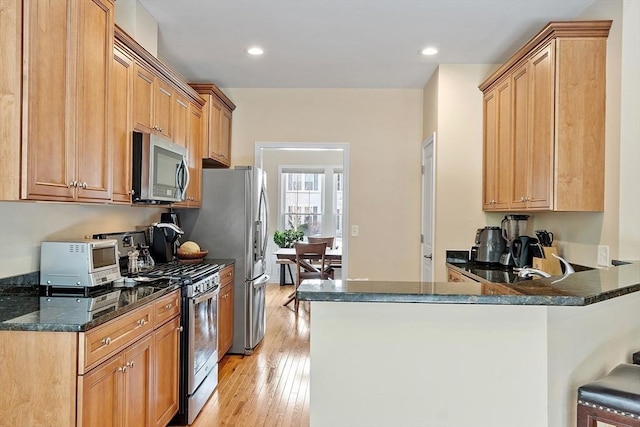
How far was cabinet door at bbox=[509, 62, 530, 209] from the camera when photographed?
319cm

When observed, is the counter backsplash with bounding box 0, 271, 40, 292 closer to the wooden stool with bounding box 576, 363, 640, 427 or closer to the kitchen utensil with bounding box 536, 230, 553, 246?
the wooden stool with bounding box 576, 363, 640, 427

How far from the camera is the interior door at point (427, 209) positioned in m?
4.37

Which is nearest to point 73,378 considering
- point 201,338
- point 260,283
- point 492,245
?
point 201,338

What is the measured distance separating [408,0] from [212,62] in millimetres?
1980

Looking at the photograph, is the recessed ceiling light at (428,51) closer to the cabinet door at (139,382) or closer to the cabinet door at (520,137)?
the cabinet door at (520,137)

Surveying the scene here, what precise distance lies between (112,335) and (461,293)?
1418mm

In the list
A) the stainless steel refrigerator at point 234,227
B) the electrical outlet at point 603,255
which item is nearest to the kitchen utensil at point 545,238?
the electrical outlet at point 603,255

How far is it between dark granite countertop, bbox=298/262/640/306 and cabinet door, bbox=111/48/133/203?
1.45 meters

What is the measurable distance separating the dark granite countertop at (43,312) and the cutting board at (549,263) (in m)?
2.53

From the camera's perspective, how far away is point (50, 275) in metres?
2.25

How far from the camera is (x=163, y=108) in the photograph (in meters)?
3.18

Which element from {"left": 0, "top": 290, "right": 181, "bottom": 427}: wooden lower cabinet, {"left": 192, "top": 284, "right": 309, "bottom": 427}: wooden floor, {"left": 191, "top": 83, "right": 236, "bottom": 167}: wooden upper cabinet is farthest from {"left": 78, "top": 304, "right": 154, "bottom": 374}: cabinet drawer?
{"left": 191, "top": 83, "right": 236, "bottom": 167}: wooden upper cabinet

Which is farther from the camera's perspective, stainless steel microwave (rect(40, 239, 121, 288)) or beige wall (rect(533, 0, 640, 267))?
beige wall (rect(533, 0, 640, 267))

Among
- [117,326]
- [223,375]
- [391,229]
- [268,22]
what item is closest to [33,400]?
[117,326]
